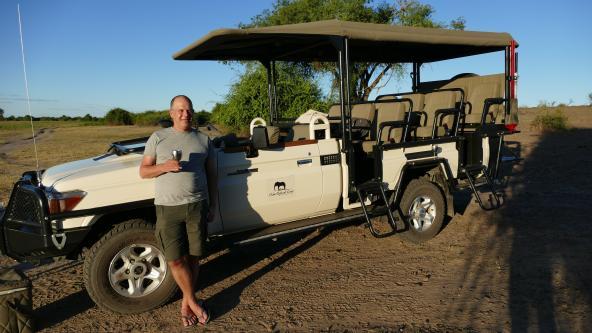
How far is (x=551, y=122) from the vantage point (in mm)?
23078

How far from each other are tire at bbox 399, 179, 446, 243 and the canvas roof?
71.9 inches

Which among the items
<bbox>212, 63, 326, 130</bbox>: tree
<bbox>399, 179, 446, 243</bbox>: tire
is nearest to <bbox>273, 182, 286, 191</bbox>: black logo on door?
<bbox>399, 179, 446, 243</bbox>: tire

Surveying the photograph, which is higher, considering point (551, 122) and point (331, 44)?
point (331, 44)

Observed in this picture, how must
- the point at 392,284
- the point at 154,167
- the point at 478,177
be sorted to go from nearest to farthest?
the point at 154,167, the point at 392,284, the point at 478,177

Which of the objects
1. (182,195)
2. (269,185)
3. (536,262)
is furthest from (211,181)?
(536,262)

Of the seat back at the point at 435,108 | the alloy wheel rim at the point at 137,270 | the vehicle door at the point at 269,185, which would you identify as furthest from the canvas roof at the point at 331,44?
the alloy wheel rim at the point at 137,270

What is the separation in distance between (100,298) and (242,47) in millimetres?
3371

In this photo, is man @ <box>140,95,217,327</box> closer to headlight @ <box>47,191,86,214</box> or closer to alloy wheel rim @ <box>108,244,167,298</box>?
alloy wheel rim @ <box>108,244,167,298</box>

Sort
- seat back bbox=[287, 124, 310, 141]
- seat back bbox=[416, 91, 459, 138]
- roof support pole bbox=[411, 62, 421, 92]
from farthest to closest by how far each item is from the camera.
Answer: roof support pole bbox=[411, 62, 421, 92] < seat back bbox=[416, 91, 459, 138] < seat back bbox=[287, 124, 310, 141]

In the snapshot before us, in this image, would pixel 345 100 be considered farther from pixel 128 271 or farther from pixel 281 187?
pixel 128 271

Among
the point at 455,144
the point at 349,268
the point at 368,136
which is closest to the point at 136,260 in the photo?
the point at 349,268

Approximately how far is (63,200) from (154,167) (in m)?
0.84

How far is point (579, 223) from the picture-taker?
6434mm

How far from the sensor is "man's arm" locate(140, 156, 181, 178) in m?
3.64
